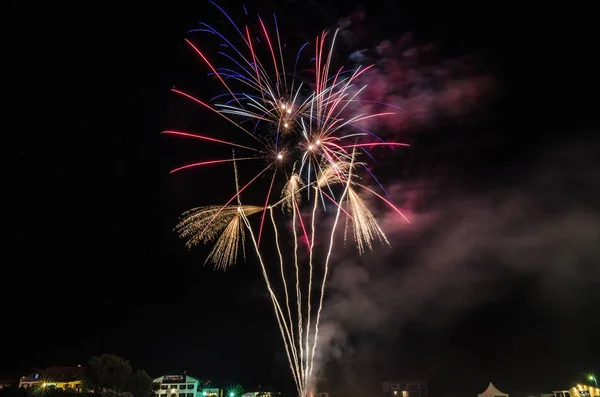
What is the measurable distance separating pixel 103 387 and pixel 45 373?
24.3 metres

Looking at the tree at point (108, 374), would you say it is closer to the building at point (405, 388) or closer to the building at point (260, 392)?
the building at point (260, 392)

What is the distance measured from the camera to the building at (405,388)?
5628 cm

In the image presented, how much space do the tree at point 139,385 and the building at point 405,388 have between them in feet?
101

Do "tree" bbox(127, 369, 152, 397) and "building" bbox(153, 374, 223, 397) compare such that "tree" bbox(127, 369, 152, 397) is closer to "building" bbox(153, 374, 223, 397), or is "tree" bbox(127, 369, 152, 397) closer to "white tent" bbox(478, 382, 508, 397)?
"building" bbox(153, 374, 223, 397)

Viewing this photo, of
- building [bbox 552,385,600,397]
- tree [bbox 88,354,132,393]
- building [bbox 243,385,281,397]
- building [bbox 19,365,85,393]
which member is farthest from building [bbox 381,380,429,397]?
building [bbox 19,365,85,393]

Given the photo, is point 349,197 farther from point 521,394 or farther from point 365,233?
point 521,394

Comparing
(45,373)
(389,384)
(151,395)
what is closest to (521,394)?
(389,384)

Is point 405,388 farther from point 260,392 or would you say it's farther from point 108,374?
point 108,374

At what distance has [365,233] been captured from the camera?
16.3 metres

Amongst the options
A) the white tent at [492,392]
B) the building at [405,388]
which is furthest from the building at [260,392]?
the white tent at [492,392]

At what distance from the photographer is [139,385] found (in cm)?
4603

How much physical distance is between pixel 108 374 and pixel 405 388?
3794 cm

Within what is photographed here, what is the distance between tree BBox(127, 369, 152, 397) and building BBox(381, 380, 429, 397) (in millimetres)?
30922

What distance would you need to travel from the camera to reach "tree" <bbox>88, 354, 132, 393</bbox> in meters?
42.5
